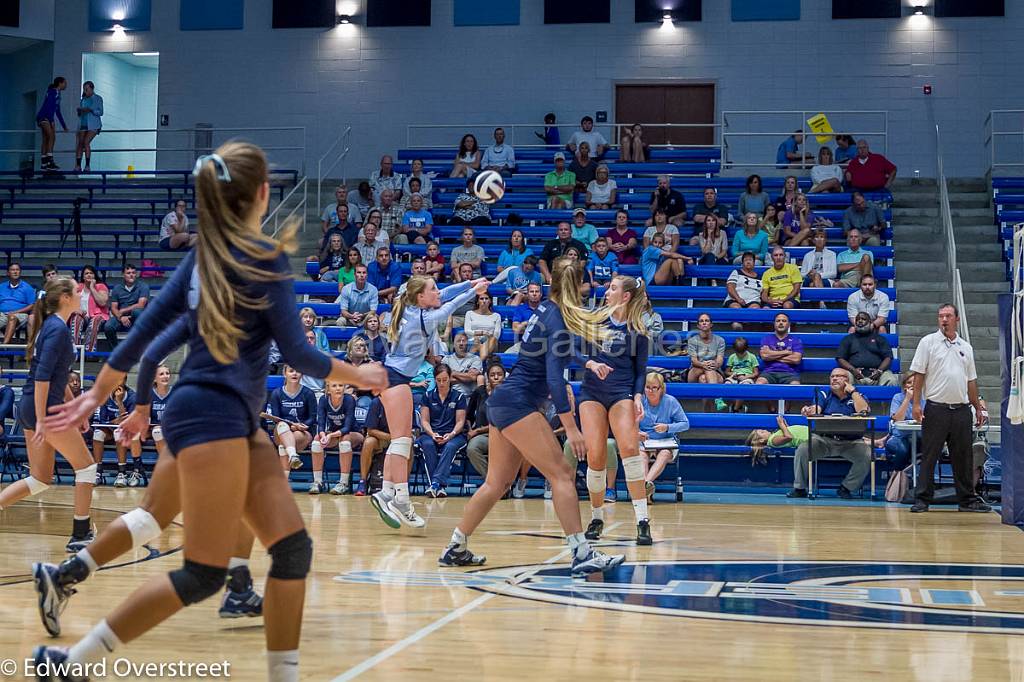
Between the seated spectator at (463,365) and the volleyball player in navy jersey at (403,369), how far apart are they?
4.81 metres

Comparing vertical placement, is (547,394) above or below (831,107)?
below

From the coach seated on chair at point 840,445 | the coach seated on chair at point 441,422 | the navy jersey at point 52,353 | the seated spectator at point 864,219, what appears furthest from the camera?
the seated spectator at point 864,219

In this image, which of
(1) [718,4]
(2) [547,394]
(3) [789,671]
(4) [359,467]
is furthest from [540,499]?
(1) [718,4]

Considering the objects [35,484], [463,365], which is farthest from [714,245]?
[35,484]

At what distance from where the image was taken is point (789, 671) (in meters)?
4.59

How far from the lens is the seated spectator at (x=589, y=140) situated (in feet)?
69.4

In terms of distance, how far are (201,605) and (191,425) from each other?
8.45 feet

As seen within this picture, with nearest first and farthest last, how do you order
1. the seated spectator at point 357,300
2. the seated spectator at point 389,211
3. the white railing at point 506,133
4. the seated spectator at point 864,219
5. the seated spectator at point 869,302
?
1. the seated spectator at point 869,302
2. the seated spectator at point 357,300
3. the seated spectator at point 864,219
4. the seated spectator at point 389,211
5. the white railing at point 506,133

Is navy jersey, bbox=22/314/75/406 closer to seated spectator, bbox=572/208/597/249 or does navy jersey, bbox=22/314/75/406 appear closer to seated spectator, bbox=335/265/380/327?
seated spectator, bbox=335/265/380/327

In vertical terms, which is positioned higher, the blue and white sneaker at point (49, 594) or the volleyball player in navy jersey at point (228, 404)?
the volleyball player in navy jersey at point (228, 404)

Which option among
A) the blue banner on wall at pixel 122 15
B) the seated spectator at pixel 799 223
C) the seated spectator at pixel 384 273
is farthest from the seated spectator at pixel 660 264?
the blue banner on wall at pixel 122 15

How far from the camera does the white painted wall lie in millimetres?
21969

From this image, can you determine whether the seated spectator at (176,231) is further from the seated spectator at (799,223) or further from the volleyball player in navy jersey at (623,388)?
the volleyball player in navy jersey at (623,388)

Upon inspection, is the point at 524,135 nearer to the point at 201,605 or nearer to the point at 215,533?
the point at 201,605
